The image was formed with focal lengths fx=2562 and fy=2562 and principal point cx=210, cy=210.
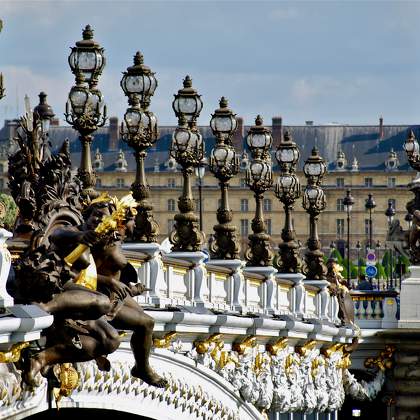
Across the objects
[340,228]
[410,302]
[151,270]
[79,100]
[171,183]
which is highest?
[79,100]

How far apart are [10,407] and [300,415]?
88.3 ft

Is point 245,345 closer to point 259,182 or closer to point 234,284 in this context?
point 234,284

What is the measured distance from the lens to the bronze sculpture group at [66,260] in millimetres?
24359

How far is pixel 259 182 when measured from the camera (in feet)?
144

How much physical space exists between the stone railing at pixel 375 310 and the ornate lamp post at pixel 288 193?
35.5 feet

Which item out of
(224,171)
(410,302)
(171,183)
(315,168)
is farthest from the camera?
(171,183)

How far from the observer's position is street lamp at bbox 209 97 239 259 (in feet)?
130

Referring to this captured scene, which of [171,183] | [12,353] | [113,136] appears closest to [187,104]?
[12,353]

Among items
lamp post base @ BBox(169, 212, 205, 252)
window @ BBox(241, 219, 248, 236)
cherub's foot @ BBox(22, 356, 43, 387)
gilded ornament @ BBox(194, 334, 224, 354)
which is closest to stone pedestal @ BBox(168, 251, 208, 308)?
lamp post base @ BBox(169, 212, 205, 252)

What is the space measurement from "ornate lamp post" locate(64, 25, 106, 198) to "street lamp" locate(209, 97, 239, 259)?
8.66 m

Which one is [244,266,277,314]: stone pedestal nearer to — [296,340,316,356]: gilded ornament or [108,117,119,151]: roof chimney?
[296,340,316,356]: gilded ornament

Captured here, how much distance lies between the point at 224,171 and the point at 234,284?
1.81m

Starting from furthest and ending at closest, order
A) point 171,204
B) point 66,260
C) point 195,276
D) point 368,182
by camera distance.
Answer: point 368,182 < point 171,204 < point 195,276 < point 66,260

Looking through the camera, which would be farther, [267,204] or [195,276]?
[267,204]
